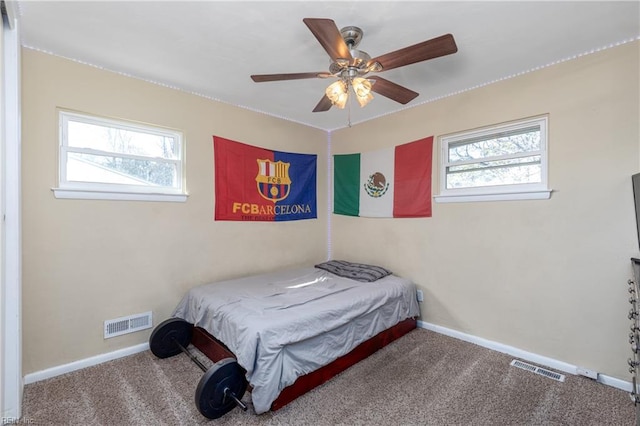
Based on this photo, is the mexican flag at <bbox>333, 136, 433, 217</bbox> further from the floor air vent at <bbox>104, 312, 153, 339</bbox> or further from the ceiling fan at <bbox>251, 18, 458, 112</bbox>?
the floor air vent at <bbox>104, 312, 153, 339</bbox>

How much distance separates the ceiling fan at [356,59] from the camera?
1518 millimetres

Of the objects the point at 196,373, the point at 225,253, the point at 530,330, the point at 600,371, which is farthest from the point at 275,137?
the point at 600,371

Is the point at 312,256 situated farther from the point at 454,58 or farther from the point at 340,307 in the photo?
the point at 454,58

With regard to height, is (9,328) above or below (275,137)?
below

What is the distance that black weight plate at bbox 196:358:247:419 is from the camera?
1.73 metres

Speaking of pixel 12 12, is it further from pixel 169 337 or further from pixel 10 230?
pixel 169 337

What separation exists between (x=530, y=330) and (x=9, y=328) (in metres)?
3.74

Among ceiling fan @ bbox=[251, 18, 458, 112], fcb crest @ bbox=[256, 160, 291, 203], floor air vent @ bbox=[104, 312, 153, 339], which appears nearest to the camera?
ceiling fan @ bbox=[251, 18, 458, 112]

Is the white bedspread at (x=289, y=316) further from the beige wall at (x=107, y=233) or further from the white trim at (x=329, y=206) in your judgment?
the white trim at (x=329, y=206)

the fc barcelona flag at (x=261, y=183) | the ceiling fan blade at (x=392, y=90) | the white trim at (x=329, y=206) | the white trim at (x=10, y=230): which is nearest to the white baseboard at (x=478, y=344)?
the white trim at (x=10, y=230)

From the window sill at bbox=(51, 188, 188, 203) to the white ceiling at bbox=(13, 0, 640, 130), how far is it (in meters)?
1.04

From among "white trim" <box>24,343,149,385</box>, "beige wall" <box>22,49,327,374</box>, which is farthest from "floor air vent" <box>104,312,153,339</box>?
"white trim" <box>24,343,149,385</box>

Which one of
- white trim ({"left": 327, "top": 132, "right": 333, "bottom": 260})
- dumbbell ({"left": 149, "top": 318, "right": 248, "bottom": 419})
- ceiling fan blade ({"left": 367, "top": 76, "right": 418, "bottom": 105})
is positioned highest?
ceiling fan blade ({"left": 367, "top": 76, "right": 418, "bottom": 105})

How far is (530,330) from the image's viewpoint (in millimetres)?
2510
